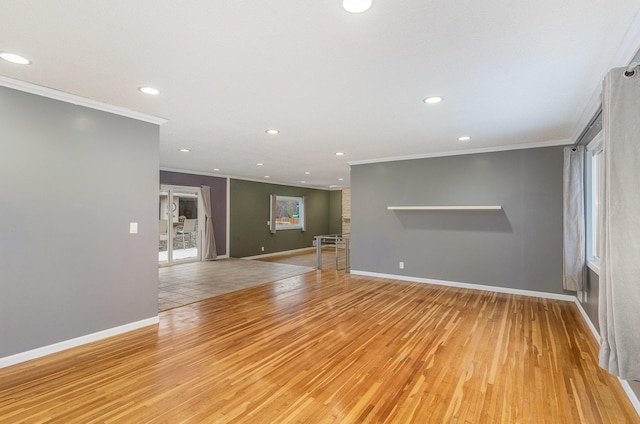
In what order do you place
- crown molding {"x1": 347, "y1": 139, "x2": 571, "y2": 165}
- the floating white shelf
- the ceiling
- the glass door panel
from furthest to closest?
the glass door panel, the floating white shelf, crown molding {"x1": 347, "y1": 139, "x2": 571, "y2": 165}, the ceiling

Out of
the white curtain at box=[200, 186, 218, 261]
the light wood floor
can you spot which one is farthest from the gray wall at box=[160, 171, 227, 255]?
the light wood floor

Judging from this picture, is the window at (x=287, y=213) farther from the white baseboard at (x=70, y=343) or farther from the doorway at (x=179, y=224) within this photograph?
the white baseboard at (x=70, y=343)

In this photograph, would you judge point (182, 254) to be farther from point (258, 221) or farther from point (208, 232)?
point (258, 221)

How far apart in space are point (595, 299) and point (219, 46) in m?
4.37

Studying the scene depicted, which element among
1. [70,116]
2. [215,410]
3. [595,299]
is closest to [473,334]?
[595,299]

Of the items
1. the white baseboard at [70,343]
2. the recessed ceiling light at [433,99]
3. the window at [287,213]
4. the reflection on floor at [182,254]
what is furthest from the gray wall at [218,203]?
the recessed ceiling light at [433,99]

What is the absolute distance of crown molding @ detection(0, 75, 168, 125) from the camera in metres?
2.60

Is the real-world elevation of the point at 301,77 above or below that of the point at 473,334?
above

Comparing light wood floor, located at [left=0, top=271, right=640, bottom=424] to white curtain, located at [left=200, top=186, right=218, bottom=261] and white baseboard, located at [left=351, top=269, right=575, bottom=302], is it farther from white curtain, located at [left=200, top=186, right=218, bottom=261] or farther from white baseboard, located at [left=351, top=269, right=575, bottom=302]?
white curtain, located at [left=200, top=186, right=218, bottom=261]

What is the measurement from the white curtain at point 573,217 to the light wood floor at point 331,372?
0.51 meters

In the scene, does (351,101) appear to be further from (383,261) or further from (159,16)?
(383,261)

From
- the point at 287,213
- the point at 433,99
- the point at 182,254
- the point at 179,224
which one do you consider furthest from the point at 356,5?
Result: the point at 287,213

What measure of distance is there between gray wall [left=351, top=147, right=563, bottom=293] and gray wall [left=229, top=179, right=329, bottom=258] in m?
4.15

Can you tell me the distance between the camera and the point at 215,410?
203 centimetres
